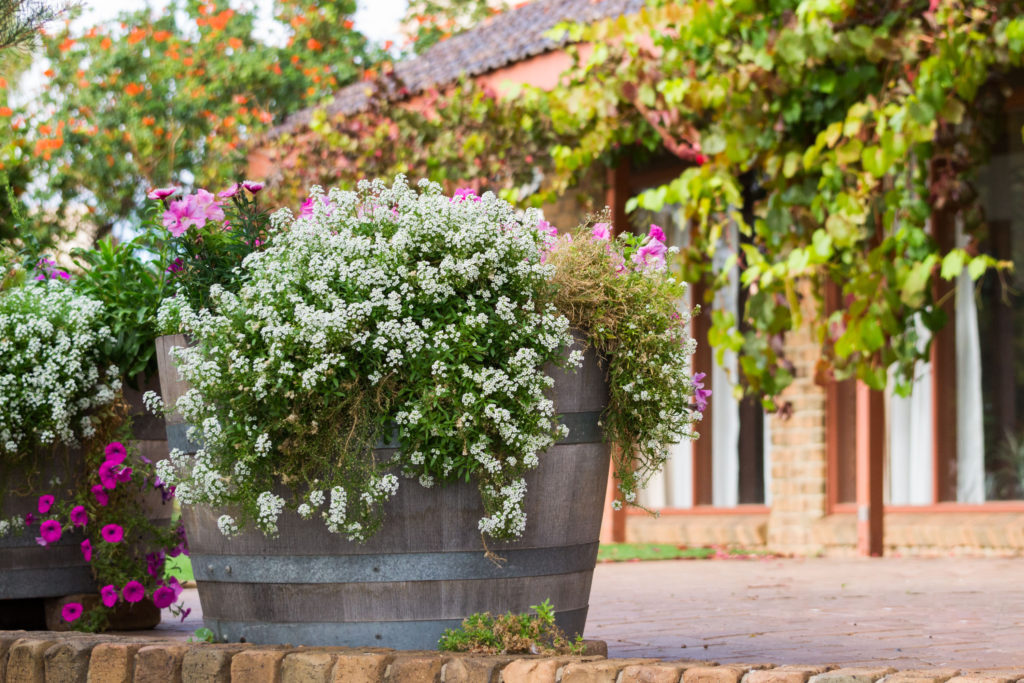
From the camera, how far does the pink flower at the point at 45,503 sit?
11.0ft

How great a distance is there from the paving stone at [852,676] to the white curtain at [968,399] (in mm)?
5536

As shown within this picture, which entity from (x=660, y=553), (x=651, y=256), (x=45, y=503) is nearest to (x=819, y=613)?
(x=651, y=256)

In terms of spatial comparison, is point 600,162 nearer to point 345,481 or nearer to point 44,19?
point 44,19

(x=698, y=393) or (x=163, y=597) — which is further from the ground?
(x=698, y=393)

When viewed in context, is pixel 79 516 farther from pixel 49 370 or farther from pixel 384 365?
pixel 384 365

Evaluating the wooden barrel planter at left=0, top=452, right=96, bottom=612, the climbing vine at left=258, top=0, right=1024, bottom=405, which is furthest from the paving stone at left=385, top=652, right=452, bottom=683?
the climbing vine at left=258, top=0, right=1024, bottom=405

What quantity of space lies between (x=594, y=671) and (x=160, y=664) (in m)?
1.01

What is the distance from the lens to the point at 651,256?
3002mm

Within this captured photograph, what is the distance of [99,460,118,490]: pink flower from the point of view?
3270 millimetres

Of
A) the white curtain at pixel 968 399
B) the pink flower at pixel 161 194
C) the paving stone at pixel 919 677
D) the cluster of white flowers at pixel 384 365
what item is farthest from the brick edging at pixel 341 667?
the white curtain at pixel 968 399

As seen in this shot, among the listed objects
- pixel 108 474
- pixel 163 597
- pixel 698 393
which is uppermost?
pixel 698 393

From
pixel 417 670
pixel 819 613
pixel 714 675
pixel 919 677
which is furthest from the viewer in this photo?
pixel 819 613

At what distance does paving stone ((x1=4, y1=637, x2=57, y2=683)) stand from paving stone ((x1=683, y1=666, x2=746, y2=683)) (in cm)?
157

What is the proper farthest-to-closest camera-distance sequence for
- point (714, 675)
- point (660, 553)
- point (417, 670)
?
point (660, 553) → point (417, 670) → point (714, 675)
